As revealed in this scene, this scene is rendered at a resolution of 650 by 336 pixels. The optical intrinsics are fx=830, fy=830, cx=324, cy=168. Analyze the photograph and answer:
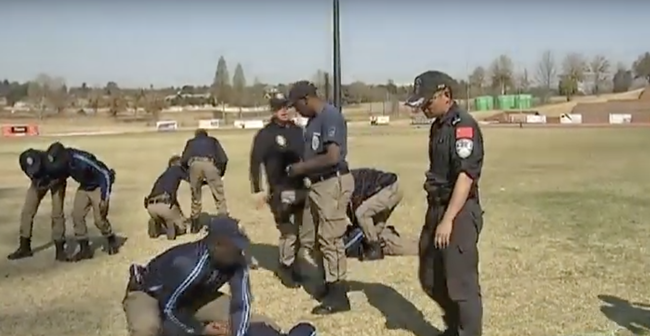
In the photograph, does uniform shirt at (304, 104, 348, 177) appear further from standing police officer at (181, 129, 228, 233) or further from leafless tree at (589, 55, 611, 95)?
leafless tree at (589, 55, 611, 95)

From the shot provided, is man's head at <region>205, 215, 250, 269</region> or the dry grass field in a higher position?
man's head at <region>205, 215, 250, 269</region>

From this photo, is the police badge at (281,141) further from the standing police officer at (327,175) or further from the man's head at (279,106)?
the standing police officer at (327,175)

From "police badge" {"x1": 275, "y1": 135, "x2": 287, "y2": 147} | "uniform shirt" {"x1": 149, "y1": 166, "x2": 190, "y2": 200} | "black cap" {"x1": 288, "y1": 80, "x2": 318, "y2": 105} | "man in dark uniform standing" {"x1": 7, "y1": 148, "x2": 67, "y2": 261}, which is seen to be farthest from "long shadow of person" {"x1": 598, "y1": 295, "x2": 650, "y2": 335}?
"uniform shirt" {"x1": 149, "y1": 166, "x2": 190, "y2": 200}

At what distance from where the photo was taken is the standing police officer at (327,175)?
21.8 feet

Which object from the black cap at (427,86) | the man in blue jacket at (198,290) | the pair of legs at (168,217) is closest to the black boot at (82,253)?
the pair of legs at (168,217)

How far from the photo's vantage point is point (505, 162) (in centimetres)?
2495

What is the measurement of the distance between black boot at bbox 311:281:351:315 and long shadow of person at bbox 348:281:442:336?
33 centimetres

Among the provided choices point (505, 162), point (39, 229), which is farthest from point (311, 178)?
point (505, 162)

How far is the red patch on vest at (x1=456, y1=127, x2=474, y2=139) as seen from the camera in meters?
5.18

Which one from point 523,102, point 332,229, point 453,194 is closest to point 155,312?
point 453,194

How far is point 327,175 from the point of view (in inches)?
265

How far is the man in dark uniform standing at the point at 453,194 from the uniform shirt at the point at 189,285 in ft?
5.12

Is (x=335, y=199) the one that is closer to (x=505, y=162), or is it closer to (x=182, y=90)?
(x=505, y=162)

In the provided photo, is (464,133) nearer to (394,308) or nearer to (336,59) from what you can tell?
(394,308)
